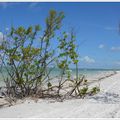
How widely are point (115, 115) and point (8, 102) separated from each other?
3.91m

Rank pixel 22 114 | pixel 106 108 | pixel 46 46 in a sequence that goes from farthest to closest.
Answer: pixel 46 46 < pixel 106 108 < pixel 22 114

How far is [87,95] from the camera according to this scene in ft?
34.2

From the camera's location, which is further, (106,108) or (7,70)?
(7,70)

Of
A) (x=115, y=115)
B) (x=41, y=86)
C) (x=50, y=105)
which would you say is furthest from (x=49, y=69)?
(x=115, y=115)

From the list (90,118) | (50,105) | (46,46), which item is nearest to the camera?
(90,118)

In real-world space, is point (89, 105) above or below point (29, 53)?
below

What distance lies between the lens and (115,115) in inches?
275

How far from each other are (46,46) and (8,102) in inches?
88.9

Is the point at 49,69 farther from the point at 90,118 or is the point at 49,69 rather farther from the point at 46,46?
the point at 90,118

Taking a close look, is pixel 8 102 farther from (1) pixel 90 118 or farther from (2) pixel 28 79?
(1) pixel 90 118

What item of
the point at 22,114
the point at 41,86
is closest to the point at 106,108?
the point at 22,114

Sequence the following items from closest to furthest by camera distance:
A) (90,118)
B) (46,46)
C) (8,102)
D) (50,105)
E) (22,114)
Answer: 1. (90,118)
2. (22,114)
3. (50,105)
4. (8,102)
5. (46,46)

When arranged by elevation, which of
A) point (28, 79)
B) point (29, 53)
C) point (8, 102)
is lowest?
point (8, 102)

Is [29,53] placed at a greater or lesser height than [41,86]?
greater
